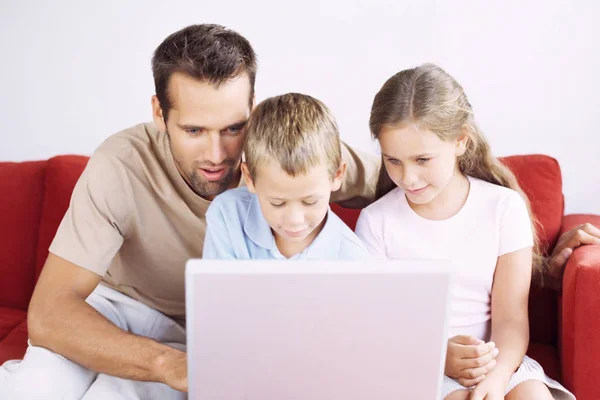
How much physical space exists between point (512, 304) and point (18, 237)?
145 cm

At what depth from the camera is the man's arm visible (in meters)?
1.36

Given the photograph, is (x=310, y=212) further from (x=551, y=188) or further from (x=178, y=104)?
(x=551, y=188)

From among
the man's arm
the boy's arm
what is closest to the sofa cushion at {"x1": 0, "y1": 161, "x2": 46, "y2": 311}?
the man's arm

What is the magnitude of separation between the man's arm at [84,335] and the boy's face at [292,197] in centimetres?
32

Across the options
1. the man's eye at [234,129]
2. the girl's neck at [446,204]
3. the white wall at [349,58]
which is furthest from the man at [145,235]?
the white wall at [349,58]

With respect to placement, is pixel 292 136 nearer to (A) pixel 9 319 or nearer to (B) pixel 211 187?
(B) pixel 211 187

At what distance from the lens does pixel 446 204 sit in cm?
169

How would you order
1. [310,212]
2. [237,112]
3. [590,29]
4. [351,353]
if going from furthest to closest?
1. [590,29]
2. [237,112]
3. [310,212]
4. [351,353]

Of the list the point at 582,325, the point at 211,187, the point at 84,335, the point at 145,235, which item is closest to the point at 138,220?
the point at 145,235

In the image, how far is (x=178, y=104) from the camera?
149cm

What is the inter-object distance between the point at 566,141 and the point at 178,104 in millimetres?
1342

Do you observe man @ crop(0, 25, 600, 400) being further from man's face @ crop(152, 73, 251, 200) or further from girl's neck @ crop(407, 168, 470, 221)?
girl's neck @ crop(407, 168, 470, 221)

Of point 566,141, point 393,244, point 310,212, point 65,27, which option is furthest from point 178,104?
point 566,141

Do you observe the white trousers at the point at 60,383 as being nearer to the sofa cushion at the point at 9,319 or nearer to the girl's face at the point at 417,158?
the sofa cushion at the point at 9,319
